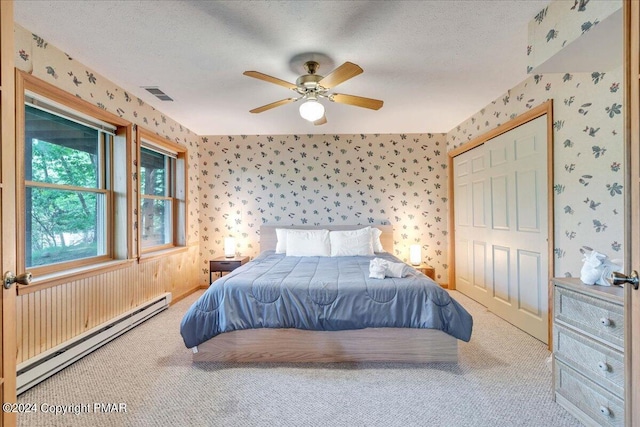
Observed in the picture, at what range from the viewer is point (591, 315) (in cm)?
152

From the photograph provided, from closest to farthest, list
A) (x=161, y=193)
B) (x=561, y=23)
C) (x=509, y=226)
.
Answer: (x=561, y=23)
(x=509, y=226)
(x=161, y=193)

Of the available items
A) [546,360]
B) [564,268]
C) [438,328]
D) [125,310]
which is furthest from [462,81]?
→ [125,310]

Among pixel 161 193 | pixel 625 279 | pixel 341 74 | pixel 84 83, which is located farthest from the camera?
pixel 161 193

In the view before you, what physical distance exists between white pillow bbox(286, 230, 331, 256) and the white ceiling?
5.66 ft

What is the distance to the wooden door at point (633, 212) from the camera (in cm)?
100

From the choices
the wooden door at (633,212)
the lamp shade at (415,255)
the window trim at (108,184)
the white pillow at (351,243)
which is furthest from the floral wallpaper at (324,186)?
the wooden door at (633,212)

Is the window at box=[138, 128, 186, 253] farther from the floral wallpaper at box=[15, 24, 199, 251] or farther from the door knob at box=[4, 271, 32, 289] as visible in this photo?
the door knob at box=[4, 271, 32, 289]

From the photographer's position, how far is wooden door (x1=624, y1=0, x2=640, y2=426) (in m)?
1.00

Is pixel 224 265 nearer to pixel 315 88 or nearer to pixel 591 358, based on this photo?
pixel 315 88

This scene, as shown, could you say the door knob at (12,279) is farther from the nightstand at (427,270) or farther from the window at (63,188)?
the nightstand at (427,270)

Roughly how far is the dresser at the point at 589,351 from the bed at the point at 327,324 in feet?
1.93

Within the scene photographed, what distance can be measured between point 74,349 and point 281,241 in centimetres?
240

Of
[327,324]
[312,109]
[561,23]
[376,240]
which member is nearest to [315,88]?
[312,109]

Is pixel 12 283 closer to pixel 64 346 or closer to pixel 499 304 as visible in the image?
pixel 64 346
